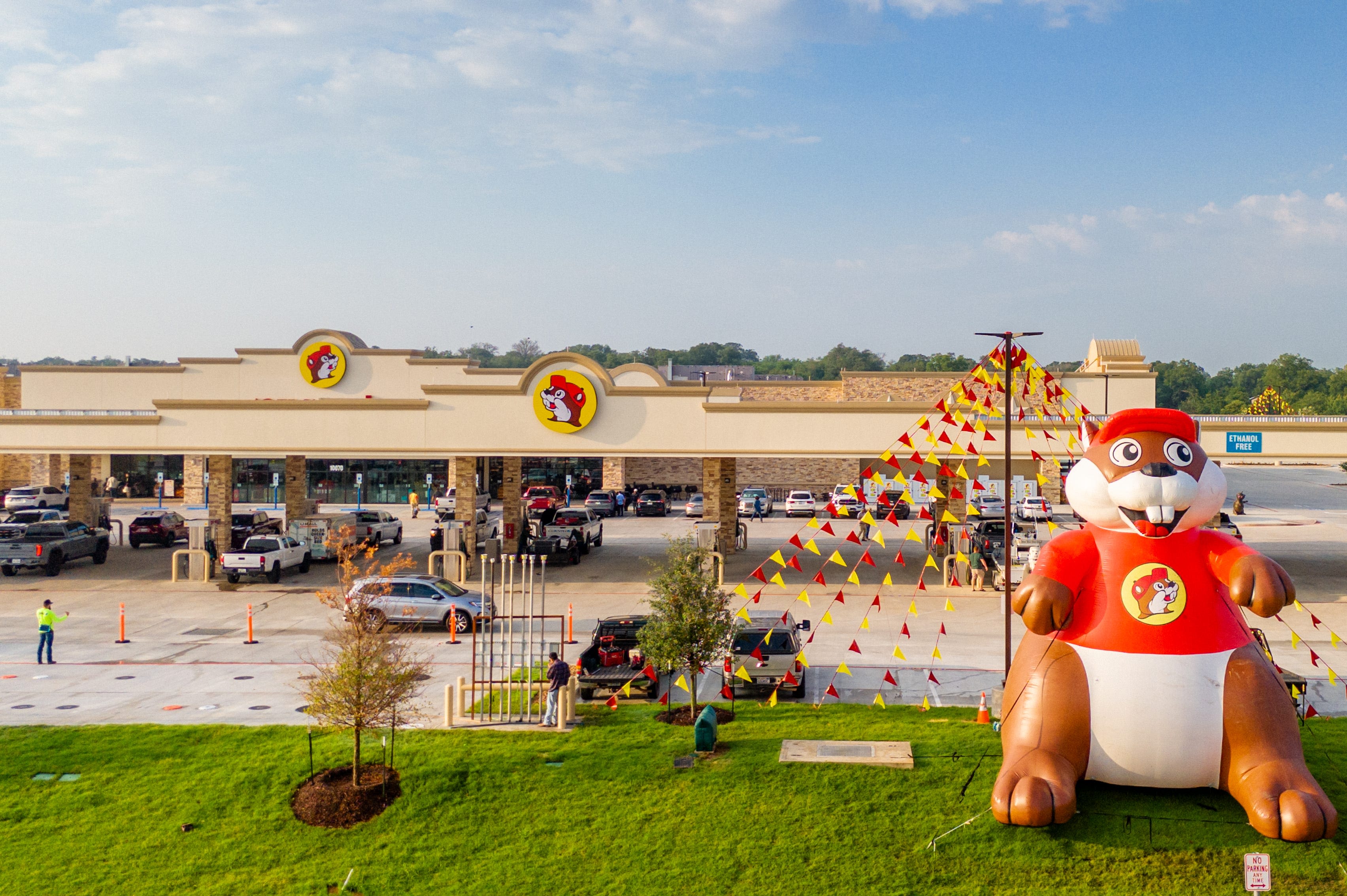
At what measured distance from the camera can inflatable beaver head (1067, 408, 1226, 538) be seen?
10.8 metres

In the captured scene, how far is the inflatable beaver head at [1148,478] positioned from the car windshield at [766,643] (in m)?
7.83

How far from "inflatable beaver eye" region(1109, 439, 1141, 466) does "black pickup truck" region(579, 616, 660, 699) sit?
334 inches

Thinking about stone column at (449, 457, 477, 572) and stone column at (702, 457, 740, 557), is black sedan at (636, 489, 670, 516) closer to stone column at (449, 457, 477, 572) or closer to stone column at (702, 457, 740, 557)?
stone column at (702, 457, 740, 557)

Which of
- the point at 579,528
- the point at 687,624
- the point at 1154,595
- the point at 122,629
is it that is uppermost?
the point at 1154,595

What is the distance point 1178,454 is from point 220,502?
3022 centimetres

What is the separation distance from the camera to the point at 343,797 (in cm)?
1364

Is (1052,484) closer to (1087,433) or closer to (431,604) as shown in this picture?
(431,604)

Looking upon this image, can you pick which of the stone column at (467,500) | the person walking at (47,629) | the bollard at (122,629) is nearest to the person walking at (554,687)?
the person walking at (47,629)

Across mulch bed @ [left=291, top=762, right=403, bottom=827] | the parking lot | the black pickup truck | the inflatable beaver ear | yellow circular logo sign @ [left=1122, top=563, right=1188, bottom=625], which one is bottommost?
mulch bed @ [left=291, top=762, right=403, bottom=827]

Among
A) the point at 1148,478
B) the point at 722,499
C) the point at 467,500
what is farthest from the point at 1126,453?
the point at 467,500

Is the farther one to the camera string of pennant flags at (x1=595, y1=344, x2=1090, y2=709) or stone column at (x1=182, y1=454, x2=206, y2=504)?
stone column at (x1=182, y1=454, x2=206, y2=504)

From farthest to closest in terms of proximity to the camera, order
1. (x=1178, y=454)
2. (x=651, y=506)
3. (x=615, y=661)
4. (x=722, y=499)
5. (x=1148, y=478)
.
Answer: (x=651, y=506), (x=722, y=499), (x=615, y=661), (x=1178, y=454), (x=1148, y=478)

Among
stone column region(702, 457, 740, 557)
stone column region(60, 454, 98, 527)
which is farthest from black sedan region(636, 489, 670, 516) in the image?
stone column region(60, 454, 98, 527)

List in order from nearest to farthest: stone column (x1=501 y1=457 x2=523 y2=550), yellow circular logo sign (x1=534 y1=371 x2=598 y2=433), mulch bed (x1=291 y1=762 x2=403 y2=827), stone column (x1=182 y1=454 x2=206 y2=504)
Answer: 1. mulch bed (x1=291 y1=762 x2=403 y2=827)
2. yellow circular logo sign (x1=534 y1=371 x2=598 y2=433)
3. stone column (x1=501 y1=457 x2=523 y2=550)
4. stone column (x1=182 y1=454 x2=206 y2=504)
